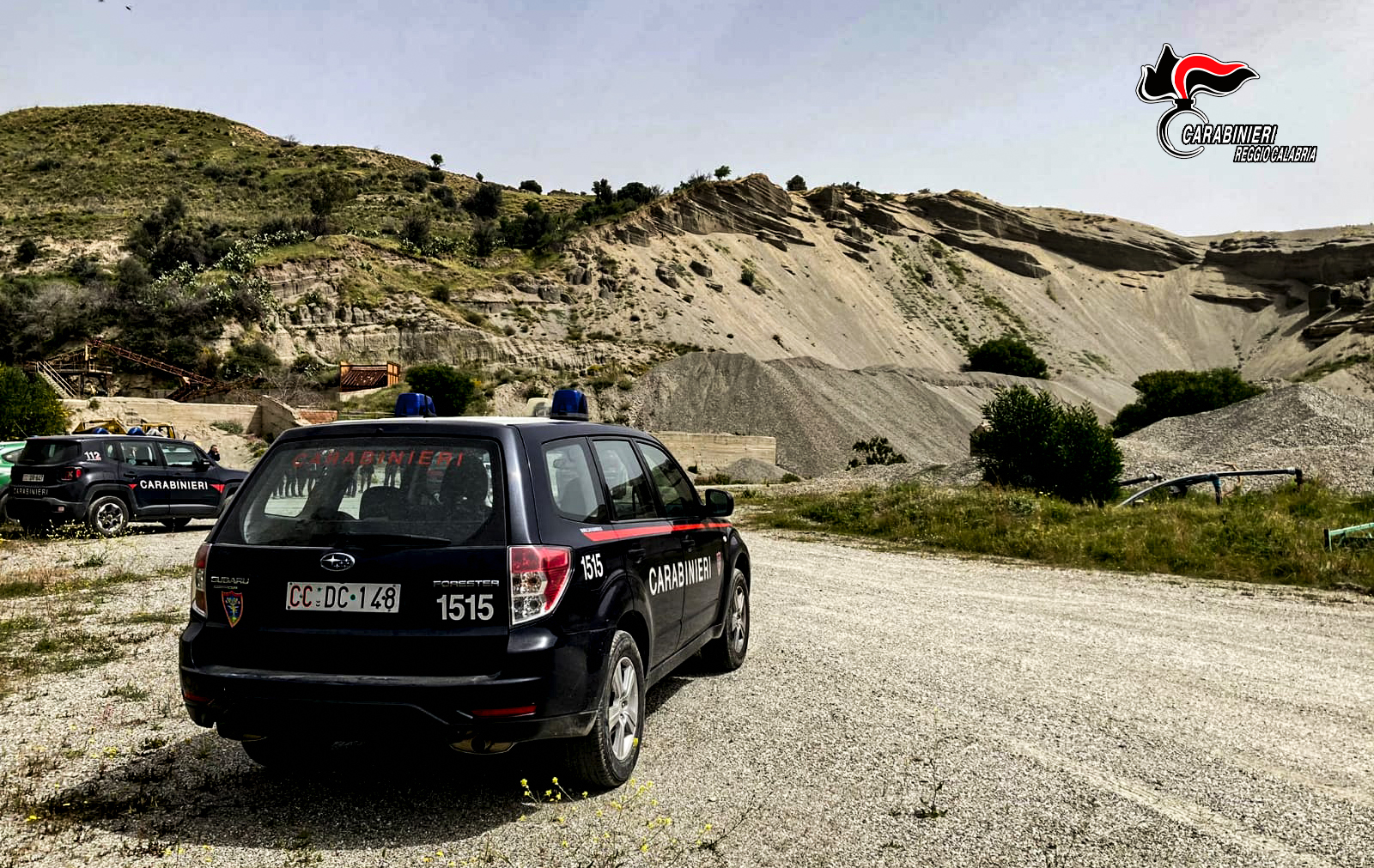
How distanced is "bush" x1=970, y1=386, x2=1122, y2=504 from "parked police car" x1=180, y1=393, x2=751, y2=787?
64.2 ft

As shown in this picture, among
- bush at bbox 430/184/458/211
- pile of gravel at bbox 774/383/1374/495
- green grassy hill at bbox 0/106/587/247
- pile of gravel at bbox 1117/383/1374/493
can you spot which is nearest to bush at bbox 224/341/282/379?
green grassy hill at bbox 0/106/587/247

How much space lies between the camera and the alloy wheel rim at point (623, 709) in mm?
4555

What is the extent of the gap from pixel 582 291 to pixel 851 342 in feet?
74.2

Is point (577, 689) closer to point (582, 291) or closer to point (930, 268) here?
point (582, 291)

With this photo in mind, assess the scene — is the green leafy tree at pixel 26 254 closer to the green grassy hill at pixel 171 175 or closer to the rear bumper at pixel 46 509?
the green grassy hill at pixel 171 175

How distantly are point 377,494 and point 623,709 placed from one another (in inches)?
60.9

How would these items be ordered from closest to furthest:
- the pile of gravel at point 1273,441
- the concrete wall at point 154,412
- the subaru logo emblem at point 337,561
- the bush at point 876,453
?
the subaru logo emblem at point 337,561 < the pile of gravel at point 1273,441 < the concrete wall at point 154,412 < the bush at point 876,453

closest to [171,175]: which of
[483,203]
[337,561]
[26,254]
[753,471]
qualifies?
[26,254]

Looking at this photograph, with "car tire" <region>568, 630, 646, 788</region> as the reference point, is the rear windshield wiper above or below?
above

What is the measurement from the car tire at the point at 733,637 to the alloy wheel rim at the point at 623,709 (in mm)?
1978

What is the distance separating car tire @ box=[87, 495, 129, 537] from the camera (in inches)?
625

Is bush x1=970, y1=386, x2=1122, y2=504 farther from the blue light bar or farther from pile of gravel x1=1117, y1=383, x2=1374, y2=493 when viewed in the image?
the blue light bar

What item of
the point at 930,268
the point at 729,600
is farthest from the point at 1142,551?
the point at 930,268

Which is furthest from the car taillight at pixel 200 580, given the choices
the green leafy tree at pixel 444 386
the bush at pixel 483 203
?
the bush at pixel 483 203
